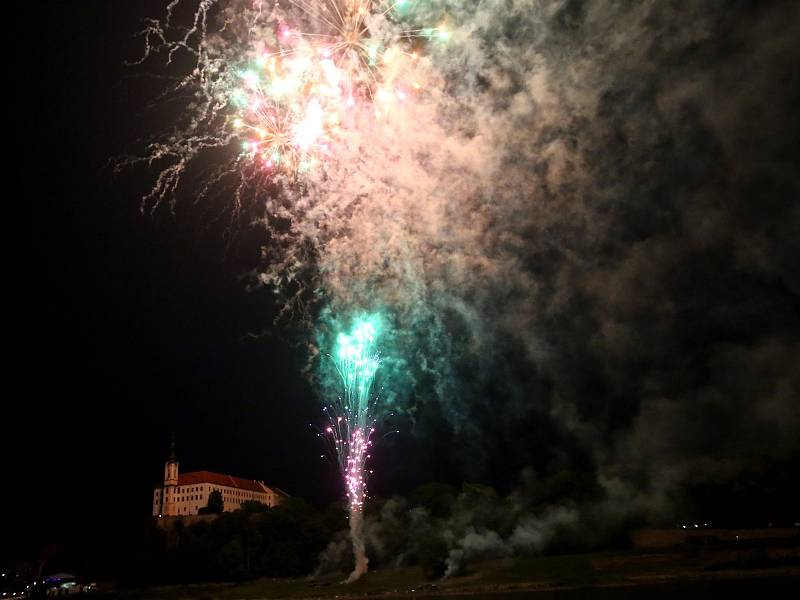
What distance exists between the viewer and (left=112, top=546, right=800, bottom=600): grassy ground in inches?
1469

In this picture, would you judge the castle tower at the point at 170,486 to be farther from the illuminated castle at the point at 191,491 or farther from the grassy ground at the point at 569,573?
the grassy ground at the point at 569,573

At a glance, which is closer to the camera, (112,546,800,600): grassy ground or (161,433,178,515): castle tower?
(112,546,800,600): grassy ground

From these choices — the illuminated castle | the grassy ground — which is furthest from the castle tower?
the grassy ground

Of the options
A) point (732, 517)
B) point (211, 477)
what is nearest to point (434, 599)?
point (732, 517)

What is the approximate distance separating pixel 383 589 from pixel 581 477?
65.9ft

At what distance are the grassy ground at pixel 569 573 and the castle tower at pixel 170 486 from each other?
49.3 meters

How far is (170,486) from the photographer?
10075 cm

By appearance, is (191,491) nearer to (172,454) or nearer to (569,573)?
(172,454)

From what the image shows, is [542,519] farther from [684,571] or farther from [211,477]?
[211,477]

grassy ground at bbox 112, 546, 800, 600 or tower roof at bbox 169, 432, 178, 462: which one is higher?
tower roof at bbox 169, 432, 178, 462

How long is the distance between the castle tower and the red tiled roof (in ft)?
3.90

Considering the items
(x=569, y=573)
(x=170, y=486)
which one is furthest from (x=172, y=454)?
(x=569, y=573)

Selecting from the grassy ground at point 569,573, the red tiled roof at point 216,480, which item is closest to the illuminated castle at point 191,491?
the red tiled roof at point 216,480

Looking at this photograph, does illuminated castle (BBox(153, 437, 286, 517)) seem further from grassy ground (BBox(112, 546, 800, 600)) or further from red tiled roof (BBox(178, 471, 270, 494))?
grassy ground (BBox(112, 546, 800, 600))
